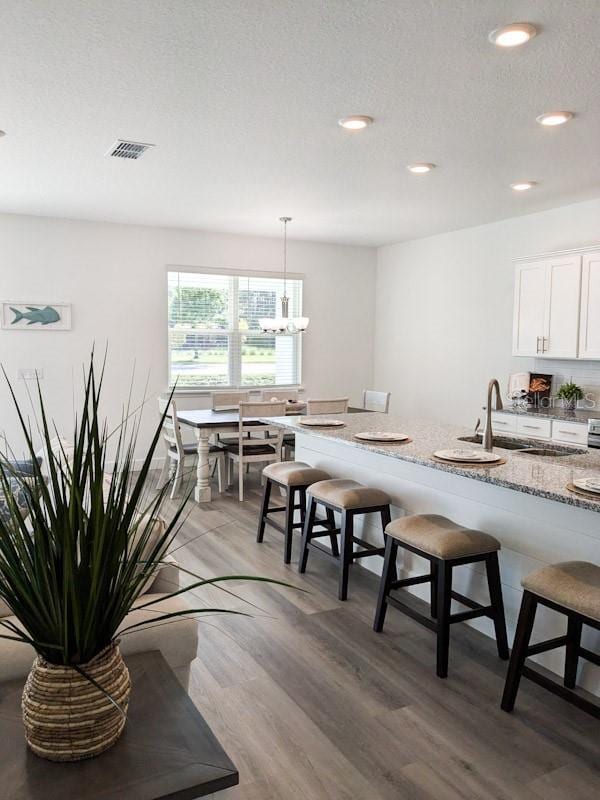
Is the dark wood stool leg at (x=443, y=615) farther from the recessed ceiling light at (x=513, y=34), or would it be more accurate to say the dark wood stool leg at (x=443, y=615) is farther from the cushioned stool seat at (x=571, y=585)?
the recessed ceiling light at (x=513, y=34)

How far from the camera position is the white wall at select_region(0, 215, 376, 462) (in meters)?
6.38

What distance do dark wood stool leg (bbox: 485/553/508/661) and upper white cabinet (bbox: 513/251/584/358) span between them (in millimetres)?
3099

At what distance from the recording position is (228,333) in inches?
294

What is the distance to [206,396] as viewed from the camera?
24.2 ft

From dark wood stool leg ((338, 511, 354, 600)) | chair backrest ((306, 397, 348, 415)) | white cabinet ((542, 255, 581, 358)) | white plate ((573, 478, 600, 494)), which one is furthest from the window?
white plate ((573, 478, 600, 494))

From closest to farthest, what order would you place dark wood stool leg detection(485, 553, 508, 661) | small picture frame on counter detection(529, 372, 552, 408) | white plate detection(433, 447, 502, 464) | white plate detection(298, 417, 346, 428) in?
dark wood stool leg detection(485, 553, 508, 661)
white plate detection(433, 447, 502, 464)
white plate detection(298, 417, 346, 428)
small picture frame on counter detection(529, 372, 552, 408)

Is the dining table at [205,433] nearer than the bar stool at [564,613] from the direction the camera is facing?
No

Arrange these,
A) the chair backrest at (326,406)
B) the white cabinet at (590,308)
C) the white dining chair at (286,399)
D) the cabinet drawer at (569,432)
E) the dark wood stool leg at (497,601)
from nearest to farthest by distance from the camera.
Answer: the dark wood stool leg at (497,601), the cabinet drawer at (569,432), the white cabinet at (590,308), the chair backrest at (326,406), the white dining chair at (286,399)

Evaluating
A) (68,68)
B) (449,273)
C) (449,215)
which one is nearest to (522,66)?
(68,68)

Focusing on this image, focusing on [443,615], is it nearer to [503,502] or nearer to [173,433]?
[503,502]

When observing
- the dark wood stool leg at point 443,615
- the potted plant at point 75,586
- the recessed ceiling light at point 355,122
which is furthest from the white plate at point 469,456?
the potted plant at point 75,586

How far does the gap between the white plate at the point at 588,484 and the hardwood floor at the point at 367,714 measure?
2.84ft

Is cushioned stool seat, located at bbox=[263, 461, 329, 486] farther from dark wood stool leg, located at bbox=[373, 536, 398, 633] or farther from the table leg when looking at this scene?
the table leg

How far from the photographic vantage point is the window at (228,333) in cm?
720
